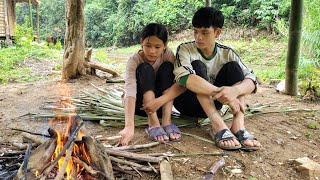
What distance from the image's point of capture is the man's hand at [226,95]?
270cm

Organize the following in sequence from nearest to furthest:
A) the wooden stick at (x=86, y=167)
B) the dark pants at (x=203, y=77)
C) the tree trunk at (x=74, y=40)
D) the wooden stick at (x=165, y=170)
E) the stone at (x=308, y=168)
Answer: the wooden stick at (x=86, y=167)
the wooden stick at (x=165, y=170)
the stone at (x=308, y=168)
the dark pants at (x=203, y=77)
the tree trunk at (x=74, y=40)

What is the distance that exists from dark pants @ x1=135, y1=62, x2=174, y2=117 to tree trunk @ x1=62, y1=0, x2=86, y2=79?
376 cm

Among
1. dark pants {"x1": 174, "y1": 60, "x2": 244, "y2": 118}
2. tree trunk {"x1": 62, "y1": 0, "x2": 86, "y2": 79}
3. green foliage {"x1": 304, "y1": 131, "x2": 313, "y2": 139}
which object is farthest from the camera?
tree trunk {"x1": 62, "y1": 0, "x2": 86, "y2": 79}

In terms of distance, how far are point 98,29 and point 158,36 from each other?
993 inches

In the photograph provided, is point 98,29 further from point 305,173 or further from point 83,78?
point 305,173

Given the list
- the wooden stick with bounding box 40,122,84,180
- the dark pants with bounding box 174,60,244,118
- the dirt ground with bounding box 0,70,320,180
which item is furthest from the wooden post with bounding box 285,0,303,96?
the wooden stick with bounding box 40,122,84,180

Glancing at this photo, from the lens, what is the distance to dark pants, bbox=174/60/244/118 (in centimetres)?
288

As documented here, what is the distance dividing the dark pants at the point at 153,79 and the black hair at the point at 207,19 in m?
0.47

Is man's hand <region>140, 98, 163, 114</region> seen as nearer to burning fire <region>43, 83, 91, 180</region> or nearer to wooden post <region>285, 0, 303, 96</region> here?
burning fire <region>43, 83, 91, 180</region>

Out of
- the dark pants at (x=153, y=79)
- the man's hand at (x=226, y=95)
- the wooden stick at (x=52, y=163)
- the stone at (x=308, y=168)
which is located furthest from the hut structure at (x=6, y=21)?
the stone at (x=308, y=168)

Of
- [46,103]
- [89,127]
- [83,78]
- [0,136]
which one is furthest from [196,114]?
[83,78]

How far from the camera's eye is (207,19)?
9.13 feet

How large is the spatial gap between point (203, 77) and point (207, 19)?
52cm

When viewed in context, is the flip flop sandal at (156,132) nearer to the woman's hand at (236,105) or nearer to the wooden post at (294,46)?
the woman's hand at (236,105)
